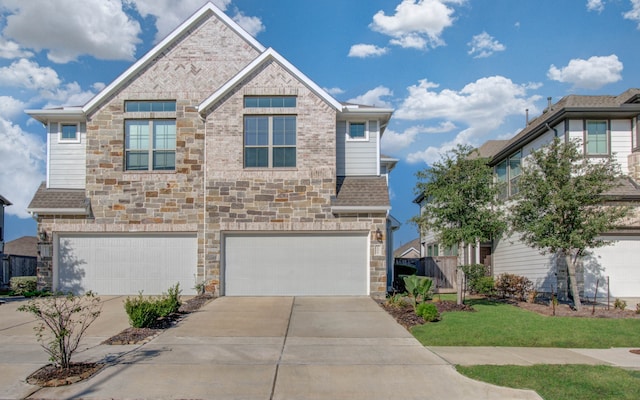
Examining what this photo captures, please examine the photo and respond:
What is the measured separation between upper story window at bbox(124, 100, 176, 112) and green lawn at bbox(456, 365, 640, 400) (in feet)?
46.4

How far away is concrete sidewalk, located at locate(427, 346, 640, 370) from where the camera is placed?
31.3 feet

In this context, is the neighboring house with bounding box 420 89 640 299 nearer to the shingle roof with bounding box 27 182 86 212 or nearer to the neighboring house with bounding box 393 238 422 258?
the shingle roof with bounding box 27 182 86 212

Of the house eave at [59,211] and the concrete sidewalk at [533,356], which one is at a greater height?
the house eave at [59,211]

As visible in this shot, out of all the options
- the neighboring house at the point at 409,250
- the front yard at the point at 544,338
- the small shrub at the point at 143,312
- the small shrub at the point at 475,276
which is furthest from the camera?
the neighboring house at the point at 409,250

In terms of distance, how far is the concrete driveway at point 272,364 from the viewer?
7566 mm

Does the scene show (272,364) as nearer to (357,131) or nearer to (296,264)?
(296,264)

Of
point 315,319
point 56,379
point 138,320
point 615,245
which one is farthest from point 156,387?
point 615,245

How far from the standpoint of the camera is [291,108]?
60.4ft

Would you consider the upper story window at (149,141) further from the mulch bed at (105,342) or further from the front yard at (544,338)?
the front yard at (544,338)

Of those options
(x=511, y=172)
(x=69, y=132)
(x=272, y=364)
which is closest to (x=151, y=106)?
(x=69, y=132)

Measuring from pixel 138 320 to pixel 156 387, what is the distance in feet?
15.0

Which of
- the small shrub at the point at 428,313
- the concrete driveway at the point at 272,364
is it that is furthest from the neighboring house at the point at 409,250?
the concrete driveway at the point at 272,364

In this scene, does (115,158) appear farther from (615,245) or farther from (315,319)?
(615,245)

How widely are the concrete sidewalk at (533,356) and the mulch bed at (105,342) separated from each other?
19.3 ft
